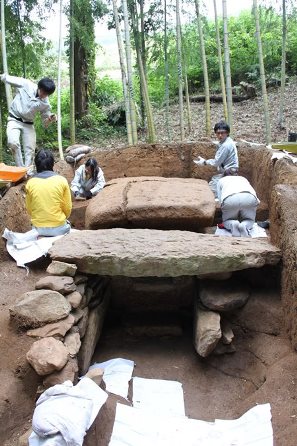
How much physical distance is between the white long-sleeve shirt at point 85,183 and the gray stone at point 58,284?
95.2 inches

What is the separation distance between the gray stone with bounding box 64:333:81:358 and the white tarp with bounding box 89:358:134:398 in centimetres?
45

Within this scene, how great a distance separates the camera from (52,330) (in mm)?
3242

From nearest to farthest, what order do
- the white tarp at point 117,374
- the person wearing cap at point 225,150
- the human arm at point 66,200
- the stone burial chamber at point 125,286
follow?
the stone burial chamber at point 125,286, the white tarp at point 117,374, the human arm at point 66,200, the person wearing cap at point 225,150

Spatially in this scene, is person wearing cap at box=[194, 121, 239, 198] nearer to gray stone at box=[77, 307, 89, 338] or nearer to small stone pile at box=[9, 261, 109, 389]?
small stone pile at box=[9, 261, 109, 389]

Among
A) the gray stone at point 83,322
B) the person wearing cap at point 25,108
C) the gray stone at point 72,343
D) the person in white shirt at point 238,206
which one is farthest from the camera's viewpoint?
the person wearing cap at point 25,108

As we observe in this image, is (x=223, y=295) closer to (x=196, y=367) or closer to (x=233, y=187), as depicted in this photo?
(x=196, y=367)

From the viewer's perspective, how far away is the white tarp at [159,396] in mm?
3385

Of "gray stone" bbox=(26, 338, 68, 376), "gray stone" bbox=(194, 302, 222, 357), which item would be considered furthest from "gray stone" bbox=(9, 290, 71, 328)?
"gray stone" bbox=(194, 302, 222, 357)

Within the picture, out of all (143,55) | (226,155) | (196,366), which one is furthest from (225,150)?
(143,55)

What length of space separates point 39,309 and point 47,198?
137cm

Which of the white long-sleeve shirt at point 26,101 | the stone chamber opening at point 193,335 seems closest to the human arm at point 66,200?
the stone chamber opening at point 193,335

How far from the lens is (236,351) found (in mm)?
3941

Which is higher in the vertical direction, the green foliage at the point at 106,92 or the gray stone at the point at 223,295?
the green foliage at the point at 106,92

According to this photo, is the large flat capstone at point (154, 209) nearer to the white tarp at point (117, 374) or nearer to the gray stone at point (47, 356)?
the white tarp at point (117, 374)
